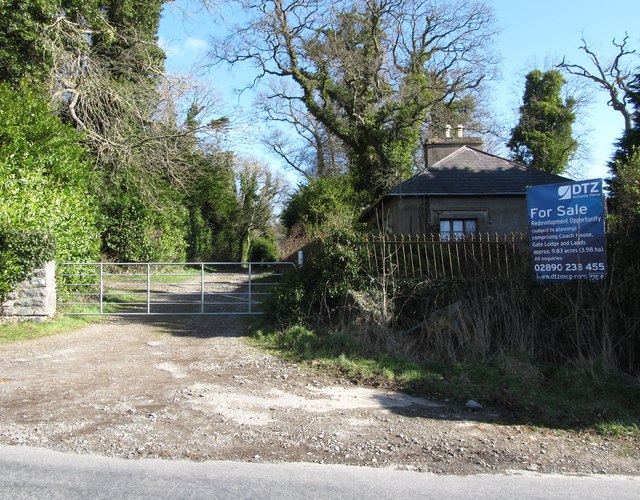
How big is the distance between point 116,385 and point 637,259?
833cm

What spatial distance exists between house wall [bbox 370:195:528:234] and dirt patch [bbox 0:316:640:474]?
9.82 meters

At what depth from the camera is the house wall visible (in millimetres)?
17469

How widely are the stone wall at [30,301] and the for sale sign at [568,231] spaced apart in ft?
33.0

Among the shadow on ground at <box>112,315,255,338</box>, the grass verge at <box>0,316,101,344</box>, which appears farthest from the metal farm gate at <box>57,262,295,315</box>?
the grass verge at <box>0,316,101,344</box>

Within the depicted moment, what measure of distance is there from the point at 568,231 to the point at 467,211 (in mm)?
Answer: 8381

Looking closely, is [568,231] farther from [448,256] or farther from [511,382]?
[511,382]

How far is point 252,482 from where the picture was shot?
4547 mm

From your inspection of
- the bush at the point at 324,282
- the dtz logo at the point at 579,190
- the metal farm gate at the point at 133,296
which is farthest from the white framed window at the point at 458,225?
the dtz logo at the point at 579,190

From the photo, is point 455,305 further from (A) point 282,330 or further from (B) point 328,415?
(B) point 328,415

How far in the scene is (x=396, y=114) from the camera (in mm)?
27047

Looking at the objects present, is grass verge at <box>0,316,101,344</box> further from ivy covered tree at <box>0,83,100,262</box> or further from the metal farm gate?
ivy covered tree at <box>0,83,100,262</box>

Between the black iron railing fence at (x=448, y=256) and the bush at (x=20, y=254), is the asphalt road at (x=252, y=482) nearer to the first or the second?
the black iron railing fence at (x=448, y=256)

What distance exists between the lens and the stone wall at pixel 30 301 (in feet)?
38.2

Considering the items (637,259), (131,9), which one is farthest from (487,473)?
(131,9)
